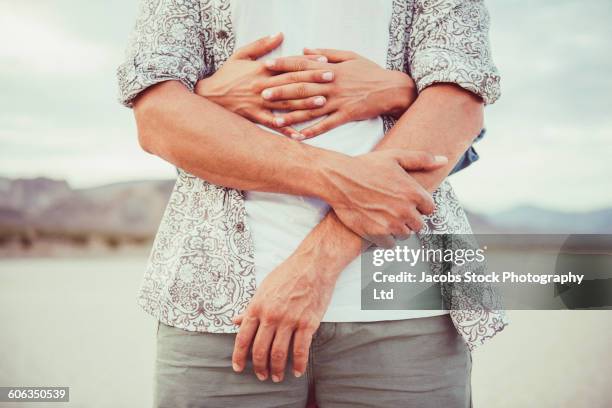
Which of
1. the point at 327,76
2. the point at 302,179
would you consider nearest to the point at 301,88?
the point at 327,76

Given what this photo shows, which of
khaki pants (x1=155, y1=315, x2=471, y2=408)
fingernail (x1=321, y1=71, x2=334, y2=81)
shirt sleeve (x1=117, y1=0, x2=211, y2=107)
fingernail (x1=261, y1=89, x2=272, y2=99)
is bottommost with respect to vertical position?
khaki pants (x1=155, y1=315, x2=471, y2=408)

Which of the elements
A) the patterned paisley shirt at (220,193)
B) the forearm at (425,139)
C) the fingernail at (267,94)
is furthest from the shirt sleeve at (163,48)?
the forearm at (425,139)

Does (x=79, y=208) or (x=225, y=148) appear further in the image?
(x=79, y=208)

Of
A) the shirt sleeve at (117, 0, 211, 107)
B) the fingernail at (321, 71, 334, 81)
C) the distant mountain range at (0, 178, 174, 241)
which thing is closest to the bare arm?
the fingernail at (321, 71, 334, 81)

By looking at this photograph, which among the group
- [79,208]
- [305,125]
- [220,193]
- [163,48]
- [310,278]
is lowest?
[310,278]

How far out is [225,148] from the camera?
849mm

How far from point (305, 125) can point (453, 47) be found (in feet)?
0.89

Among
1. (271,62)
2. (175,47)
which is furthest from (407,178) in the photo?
(175,47)

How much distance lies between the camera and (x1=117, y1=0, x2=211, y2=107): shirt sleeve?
886mm

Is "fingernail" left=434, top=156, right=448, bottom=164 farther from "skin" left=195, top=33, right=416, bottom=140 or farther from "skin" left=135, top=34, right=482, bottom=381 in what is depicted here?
"skin" left=195, top=33, right=416, bottom=140

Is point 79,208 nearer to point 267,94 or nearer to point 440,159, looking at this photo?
point 267,94

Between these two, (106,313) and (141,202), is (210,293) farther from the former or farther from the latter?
(141,202)

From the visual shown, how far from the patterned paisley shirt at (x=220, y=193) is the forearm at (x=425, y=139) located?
0.03 metres

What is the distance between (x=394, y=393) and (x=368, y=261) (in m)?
0.20
